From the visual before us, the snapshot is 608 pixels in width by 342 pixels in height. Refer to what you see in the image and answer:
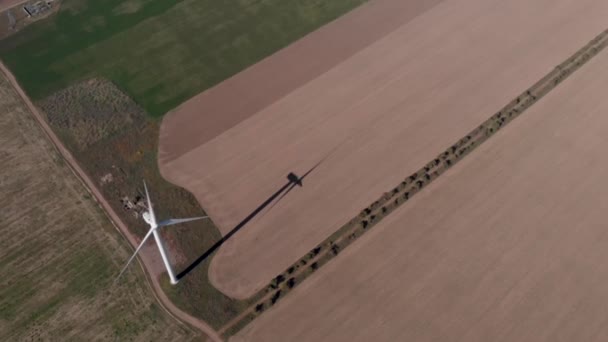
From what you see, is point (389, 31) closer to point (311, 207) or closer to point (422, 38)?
point (422, 38)

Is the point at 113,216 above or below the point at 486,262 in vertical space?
below

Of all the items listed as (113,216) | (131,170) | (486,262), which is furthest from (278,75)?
(486,262)

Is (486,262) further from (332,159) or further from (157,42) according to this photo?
(157,42)

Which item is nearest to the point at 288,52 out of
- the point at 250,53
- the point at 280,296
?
the point at 250,53

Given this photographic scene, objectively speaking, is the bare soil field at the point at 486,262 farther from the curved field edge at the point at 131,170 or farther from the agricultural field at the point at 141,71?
the agricultural field at the point at 141,71

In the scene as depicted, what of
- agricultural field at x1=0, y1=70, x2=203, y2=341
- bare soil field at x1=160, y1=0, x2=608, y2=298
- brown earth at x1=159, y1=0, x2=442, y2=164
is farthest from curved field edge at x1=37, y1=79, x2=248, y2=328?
brown earth at x1=159, y1=0, x2=442, y2=164

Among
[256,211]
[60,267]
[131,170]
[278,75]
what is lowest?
[60,267]
